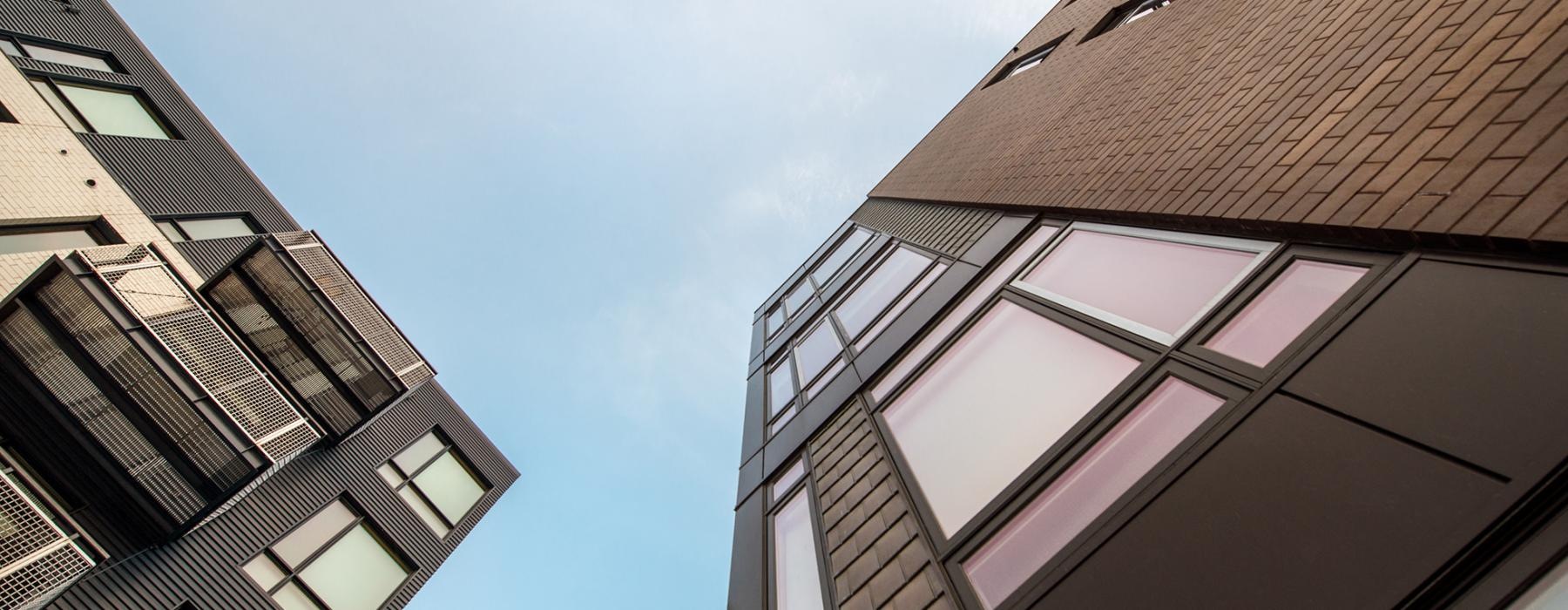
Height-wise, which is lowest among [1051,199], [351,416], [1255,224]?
[1255,224]

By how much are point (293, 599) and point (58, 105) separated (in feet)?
33.5

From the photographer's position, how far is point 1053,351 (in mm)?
6000

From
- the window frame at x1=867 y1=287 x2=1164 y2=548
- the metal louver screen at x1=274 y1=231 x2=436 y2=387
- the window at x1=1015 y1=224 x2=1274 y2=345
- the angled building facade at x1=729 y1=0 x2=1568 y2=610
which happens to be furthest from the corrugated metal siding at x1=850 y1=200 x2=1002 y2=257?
the metal louver screen at x1=274 y1=231 x2=436 y2=387

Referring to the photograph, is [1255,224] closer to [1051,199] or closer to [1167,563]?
[1167,563]

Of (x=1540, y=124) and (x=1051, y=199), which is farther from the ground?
(x=1051, y=199)

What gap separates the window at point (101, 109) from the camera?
1292 centimetres

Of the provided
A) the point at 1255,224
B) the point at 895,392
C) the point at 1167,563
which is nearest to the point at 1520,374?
the point at 1167,563

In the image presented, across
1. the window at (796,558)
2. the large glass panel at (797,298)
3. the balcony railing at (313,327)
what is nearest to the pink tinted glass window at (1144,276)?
the window at (796,558)

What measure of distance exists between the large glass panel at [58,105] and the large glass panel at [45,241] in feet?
8.48

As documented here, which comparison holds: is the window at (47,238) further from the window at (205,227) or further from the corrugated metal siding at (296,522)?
the corrugated metal siding at (296,522)

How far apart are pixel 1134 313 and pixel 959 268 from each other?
13.0 feet

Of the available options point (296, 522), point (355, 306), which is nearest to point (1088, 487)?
point (296, 522)

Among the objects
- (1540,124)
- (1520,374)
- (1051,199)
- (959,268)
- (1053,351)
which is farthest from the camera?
(959,268)

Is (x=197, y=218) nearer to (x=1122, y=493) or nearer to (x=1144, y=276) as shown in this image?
(x=1144, y=276)
